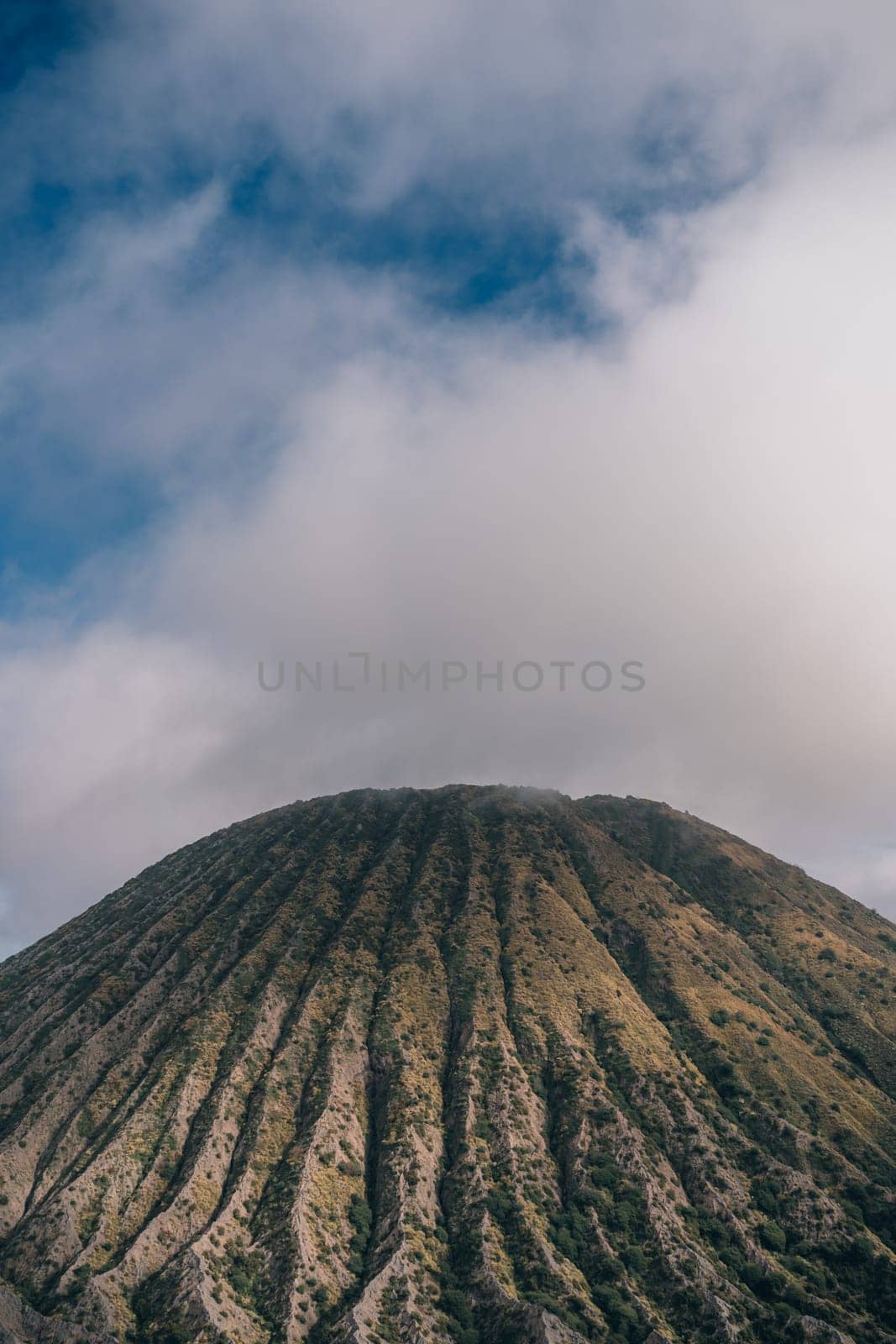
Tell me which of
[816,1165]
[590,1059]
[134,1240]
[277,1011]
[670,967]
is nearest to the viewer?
[134,1240]

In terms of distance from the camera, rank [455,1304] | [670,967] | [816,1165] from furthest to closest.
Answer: [670,967], [816,1165], [455,1304]

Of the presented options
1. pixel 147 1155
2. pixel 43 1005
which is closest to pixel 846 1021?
pixel 147 1155

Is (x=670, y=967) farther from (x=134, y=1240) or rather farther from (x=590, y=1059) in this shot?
(x=134, y=1240)

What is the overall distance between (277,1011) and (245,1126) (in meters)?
26.8

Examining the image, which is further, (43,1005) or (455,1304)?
(43,1005)

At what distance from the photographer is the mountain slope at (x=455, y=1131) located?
110 m

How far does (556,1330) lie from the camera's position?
4043 inches

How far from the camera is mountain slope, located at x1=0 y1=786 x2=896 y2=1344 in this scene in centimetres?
11050

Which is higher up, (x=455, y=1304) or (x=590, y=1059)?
(x=590, y=1059)

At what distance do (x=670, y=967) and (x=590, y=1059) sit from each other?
32.8m

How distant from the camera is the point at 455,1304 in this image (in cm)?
11062

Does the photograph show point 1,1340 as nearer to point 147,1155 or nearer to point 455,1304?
point 147,1155

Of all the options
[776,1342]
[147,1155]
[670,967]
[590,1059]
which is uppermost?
[670,967]

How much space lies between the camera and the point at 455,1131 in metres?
141
